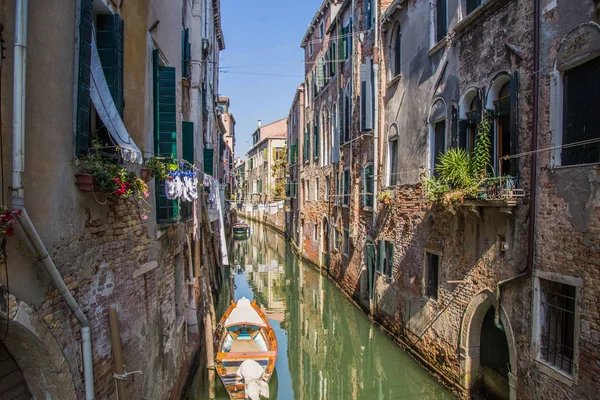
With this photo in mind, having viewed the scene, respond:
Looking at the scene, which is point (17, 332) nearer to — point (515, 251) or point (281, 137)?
point (515, 251)

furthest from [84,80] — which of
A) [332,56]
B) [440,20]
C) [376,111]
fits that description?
[332,56]

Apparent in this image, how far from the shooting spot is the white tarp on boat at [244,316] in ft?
33.3

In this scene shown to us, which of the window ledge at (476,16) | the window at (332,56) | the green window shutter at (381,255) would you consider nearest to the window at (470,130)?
the window ledge at (476,16)

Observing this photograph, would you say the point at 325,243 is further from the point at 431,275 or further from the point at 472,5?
the point at 472,5

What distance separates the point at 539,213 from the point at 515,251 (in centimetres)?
74

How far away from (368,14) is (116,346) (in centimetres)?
1169

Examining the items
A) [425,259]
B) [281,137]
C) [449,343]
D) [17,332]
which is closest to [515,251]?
[449,343]

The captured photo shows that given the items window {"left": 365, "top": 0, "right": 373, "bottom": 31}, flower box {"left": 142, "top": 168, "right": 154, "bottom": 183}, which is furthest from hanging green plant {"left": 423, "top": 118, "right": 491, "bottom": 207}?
window {"left": 365, "top": 0, "right": 373, "bottom": 31}

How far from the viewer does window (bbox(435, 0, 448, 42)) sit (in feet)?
30.1

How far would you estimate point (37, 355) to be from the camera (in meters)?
3.48

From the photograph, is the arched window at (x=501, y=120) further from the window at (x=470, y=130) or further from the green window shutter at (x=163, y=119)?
the green window shutter at (x=163, y=119)

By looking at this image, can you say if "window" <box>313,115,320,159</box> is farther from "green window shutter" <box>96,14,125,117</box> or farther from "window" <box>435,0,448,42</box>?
"green window shutter" <box>96,14,125,117</box>

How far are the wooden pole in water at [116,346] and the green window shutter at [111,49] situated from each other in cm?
200

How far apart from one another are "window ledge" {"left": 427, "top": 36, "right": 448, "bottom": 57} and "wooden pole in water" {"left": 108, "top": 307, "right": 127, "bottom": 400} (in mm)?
7319
